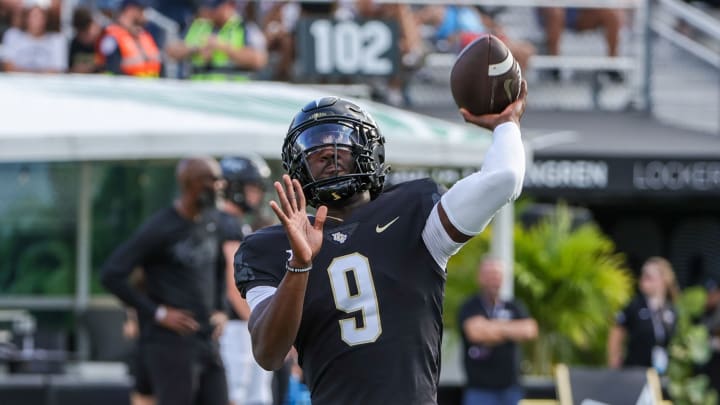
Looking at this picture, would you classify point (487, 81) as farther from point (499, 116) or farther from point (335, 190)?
point (335, 190)

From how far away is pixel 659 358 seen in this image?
1134cm

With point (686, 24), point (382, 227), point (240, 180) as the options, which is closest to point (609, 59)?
point (686, 24)

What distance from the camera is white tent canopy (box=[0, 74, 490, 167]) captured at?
11.1 meters

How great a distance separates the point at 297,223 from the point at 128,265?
428 cm

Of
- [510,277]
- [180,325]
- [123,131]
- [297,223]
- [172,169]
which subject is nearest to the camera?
[297,223]

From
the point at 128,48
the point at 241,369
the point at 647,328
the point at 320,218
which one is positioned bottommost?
the point at 647,328

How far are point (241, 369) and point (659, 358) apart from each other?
425 cm

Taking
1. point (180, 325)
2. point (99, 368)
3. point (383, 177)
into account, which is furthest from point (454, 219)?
point (99, 368)

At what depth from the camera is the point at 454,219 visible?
3.71 metres

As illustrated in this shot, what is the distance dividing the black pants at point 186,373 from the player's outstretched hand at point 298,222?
4079 mm

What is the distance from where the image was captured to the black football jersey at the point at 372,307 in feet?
12.4

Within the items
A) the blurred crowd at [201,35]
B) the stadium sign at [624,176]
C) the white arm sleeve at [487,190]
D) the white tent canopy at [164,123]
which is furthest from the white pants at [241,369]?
the stadium sign at [624,176]

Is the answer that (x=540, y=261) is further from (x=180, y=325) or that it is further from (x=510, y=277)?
(x=180, y=325)

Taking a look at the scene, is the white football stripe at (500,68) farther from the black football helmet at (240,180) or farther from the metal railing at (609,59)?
the metal railing at (609,59)
